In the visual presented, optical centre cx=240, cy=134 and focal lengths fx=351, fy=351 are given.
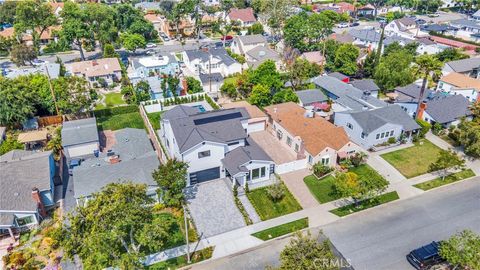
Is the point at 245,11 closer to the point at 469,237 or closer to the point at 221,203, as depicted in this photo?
the point at 221,203

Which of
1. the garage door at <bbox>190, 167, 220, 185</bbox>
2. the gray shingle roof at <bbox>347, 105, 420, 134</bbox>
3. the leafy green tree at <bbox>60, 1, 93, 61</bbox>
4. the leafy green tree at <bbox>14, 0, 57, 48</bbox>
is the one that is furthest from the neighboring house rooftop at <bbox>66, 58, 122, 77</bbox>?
the gray shingle roof at <bbox>347, 105, 420, 134</bbox>

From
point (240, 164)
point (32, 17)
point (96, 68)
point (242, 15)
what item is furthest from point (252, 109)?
point (242, 15)

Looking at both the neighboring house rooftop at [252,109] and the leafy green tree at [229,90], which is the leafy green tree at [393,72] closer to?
the neighboring house rooftop at [252,109]

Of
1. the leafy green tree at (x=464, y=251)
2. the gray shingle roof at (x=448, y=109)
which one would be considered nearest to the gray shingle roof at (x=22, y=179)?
the leafy green tree at (x=464, y=251)

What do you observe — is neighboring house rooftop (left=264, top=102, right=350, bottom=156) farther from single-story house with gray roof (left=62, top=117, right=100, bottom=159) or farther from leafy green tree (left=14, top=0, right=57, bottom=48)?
leafy green tree (left=14, top=0, right=57, bottom=48)

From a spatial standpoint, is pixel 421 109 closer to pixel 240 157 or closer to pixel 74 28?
pixel 240 157
